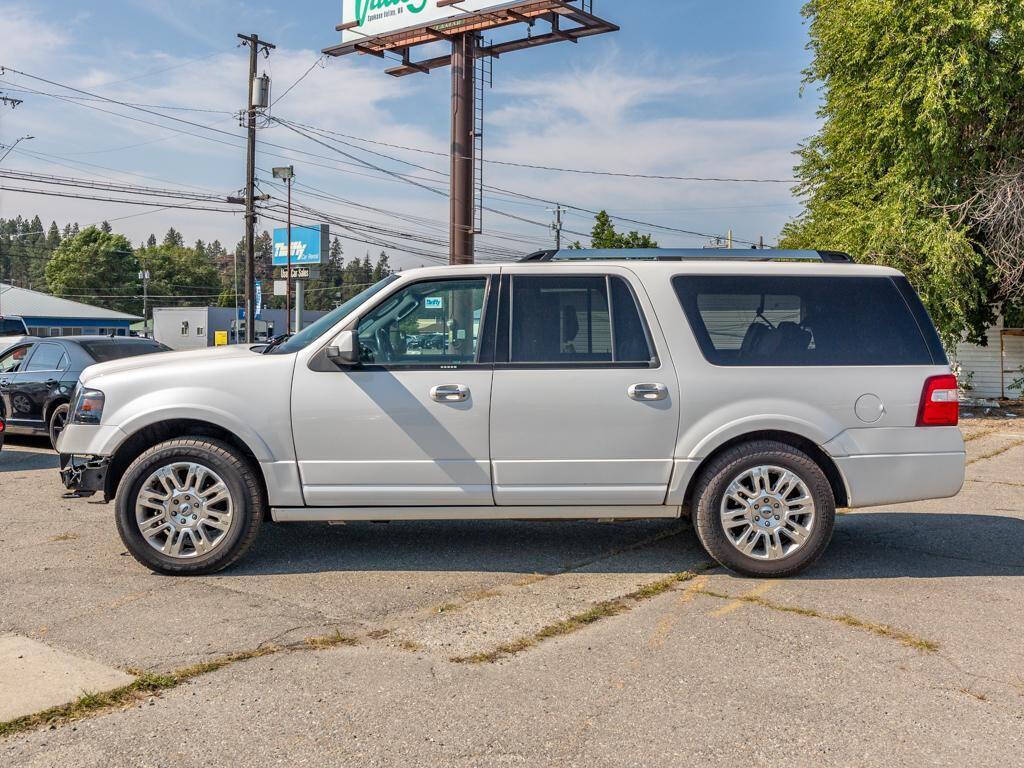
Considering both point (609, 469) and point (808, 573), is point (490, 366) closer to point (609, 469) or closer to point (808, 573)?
point (609, 469)

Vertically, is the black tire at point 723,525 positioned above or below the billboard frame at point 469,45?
below

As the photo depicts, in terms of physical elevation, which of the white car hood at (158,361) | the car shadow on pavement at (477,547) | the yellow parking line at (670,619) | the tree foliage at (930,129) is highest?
the tree foliage at (930,129)

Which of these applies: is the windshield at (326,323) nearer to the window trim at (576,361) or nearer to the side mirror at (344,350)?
the side mirror at (344,350)

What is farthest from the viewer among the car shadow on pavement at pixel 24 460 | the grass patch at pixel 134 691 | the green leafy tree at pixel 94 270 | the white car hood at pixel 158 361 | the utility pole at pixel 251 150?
the green leafy tree at pixel 94 270

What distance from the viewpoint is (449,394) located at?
18.6 feet

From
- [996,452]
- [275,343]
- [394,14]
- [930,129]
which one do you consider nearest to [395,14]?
[394,14]

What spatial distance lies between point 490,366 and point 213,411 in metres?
1.70

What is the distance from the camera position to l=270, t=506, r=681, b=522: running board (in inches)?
227

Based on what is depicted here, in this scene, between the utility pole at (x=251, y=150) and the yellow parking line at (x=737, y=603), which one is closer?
the yellow parking line at (x=737, y=603)

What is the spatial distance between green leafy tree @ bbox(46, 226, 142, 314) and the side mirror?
404 ft

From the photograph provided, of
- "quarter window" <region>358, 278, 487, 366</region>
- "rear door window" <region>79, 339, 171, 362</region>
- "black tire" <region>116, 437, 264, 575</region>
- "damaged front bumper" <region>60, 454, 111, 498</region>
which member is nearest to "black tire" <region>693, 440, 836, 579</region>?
"quarter window" <region>358, 278, 487, 366</region>

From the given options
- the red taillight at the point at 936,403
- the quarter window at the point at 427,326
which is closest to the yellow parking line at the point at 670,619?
the red taillight at the point at 936,403

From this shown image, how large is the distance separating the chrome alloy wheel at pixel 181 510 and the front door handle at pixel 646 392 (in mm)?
2544

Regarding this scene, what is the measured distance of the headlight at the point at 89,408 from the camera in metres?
5.82
